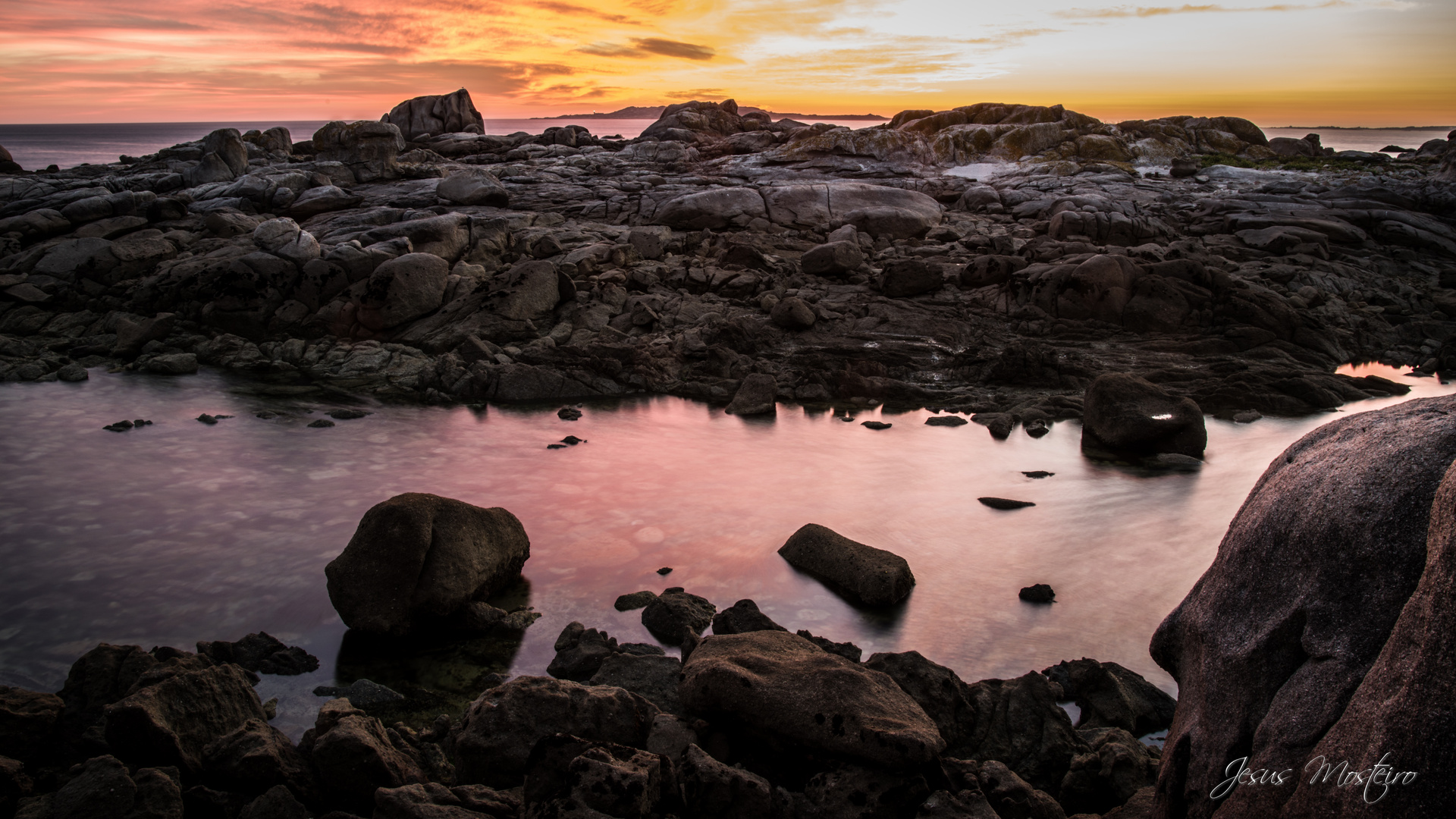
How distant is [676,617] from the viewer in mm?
7652

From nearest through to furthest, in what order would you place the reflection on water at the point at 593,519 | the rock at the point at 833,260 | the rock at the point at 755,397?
the reflection on water at the point at 593,519 < the rock at the point at 755,397 < the rock at the point at 833,260

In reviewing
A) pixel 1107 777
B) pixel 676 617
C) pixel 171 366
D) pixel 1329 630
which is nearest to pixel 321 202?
pixel 171 366

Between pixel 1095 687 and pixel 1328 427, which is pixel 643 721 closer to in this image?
pixel 1095 687

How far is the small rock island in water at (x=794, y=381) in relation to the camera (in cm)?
391

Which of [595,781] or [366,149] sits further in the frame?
[366,149]

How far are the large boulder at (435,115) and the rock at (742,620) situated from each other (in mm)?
50902

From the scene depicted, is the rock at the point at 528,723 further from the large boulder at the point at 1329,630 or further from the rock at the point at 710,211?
the rock at the point at 710,211

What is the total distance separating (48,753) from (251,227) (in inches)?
878

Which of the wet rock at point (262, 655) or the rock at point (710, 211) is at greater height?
the rock at point (710, 211)

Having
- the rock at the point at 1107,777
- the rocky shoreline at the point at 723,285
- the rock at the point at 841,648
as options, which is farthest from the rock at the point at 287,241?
the rock at the point at 1107,777

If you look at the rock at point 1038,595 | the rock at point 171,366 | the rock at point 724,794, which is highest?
the rock at point 171,366

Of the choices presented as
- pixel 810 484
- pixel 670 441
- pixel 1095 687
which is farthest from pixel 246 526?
pixel 1095 687

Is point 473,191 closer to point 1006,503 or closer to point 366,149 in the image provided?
point 366,149

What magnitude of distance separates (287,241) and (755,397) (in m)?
13.7
